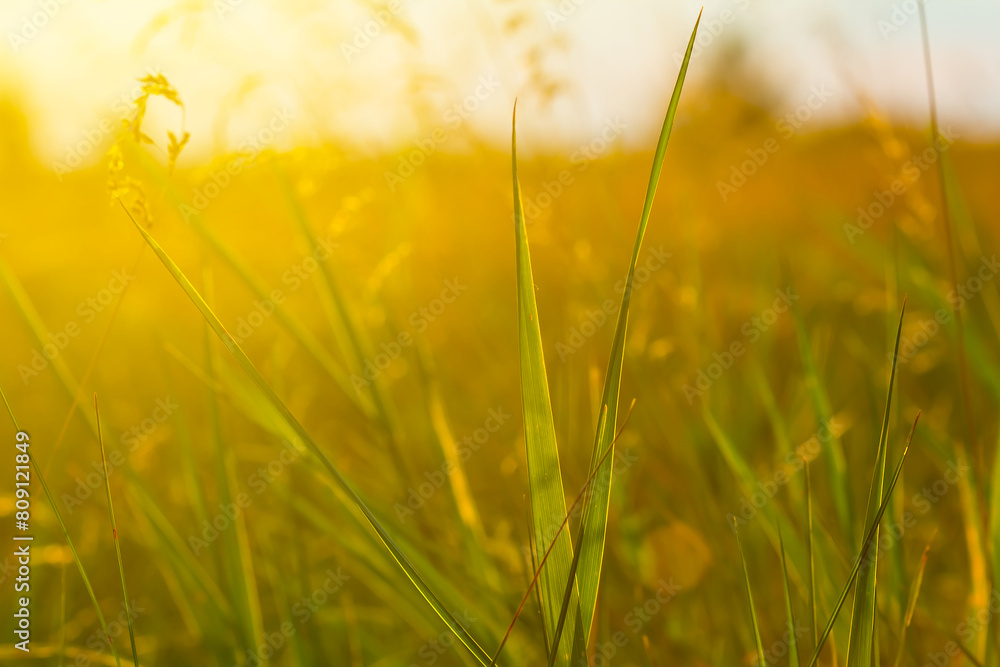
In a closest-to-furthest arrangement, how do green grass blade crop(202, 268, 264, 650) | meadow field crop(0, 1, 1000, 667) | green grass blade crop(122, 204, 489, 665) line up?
1. green grass blade crop(122, 204, 489, 665)
2. meadow field crop(0, 1, 1000, 667)
3. green grass blade crop(202, 268, 264, 650)

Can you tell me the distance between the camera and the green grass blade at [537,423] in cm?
46

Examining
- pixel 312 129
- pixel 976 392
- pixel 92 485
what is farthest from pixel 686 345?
pixel 92 485

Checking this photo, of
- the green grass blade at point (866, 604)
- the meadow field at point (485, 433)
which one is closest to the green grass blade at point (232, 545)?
the meadow field at point (485, 433)

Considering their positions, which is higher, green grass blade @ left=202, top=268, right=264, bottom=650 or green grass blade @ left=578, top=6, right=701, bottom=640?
green grass blade @ left=578, top=6, right=701, bottom=640

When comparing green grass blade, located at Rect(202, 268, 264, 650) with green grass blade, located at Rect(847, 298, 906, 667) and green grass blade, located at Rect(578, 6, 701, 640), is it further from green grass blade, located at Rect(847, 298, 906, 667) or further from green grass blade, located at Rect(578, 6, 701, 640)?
green grass blade, located at Rect(847, 298, 906, 667)

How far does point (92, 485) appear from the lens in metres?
1.13

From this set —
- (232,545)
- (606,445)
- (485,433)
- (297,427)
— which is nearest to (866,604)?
(606,445)

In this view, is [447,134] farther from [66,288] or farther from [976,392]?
[66,288]

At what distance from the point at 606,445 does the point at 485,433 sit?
2.88 ft

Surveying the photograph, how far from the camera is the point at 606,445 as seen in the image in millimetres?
488

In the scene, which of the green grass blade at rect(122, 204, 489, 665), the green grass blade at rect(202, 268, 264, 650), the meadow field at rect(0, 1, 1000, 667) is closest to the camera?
the green grass blade at rect(122, 204, 489, 665)

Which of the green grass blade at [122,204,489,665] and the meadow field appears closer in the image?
the green grass blade at [122,204,489,665]

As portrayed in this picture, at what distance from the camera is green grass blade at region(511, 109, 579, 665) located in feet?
1.51

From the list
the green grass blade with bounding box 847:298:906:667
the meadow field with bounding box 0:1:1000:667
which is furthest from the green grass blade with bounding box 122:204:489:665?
the green grass blade with bounding box 847:298:906:667
